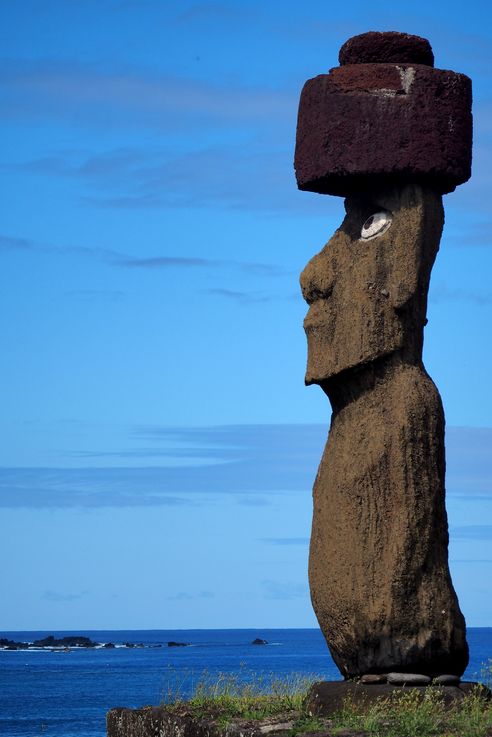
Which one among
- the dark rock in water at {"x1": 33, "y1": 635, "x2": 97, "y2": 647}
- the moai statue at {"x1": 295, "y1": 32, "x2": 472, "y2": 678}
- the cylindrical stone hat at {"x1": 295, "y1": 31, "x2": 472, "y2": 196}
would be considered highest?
the cylindrical stone hat at {"x1": 295, "y1": 31, "x2": 472, "y2": 196}

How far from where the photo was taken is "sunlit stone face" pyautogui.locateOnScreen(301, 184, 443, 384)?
1451cm

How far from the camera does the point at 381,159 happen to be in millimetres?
14461

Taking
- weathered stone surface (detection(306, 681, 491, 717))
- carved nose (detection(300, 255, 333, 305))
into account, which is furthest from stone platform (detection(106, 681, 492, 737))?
carved nose (detection(300, 255, 333, 305))

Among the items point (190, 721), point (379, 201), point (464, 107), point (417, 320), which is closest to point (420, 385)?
point (417, 320)

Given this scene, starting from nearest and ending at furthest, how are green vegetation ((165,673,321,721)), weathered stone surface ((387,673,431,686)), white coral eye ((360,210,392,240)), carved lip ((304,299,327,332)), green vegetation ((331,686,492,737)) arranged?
green vegetation ((331,686,492,737)) < weathered stone surface ((387,673,431,686)) < white coral eye ((360,210,392,240)) < green vegetation ((165,673,321,721)) < carved lip ((304,299,327,332))

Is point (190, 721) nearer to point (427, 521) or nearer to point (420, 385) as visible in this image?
point (427, 521)

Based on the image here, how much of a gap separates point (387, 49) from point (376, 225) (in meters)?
1.95

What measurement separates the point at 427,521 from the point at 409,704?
1.85 m

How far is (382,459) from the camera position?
1420 cm

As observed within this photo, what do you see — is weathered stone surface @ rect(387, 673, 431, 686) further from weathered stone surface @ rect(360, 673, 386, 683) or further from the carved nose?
the carved nose

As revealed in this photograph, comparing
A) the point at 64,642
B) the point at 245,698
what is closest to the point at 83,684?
the point at 245,698

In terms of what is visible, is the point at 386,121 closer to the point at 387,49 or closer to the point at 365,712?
the point at 387,49

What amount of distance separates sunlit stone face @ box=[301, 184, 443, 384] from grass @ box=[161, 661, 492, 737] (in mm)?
3467

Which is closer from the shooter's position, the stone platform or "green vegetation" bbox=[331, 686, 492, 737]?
"green vegetation" bbox=[331, 686, 492, 737]
